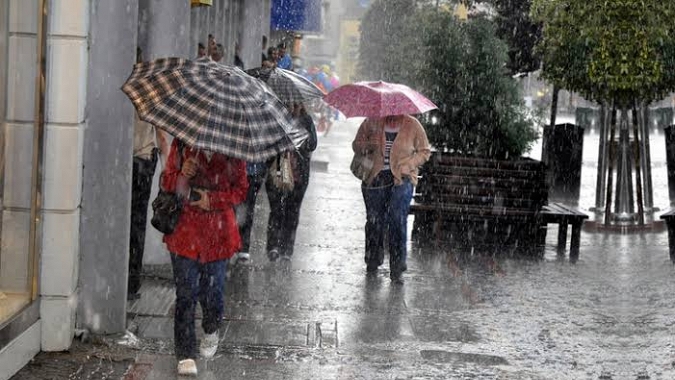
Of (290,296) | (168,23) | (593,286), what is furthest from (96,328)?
(593,286)

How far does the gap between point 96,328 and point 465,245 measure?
6595 millimetres

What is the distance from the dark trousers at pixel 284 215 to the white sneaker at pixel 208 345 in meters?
4.49

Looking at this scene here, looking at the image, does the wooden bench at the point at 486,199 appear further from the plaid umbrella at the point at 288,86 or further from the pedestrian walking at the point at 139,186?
the pedestrian walking at the point at 139,186

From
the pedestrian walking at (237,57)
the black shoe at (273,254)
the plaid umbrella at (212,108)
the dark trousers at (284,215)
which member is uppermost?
the pedestrian walking at (237,57)

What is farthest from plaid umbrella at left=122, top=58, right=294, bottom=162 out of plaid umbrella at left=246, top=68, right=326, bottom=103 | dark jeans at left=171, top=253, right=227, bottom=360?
plaid umbrella at left=246, top=68, right=326, bottom=103

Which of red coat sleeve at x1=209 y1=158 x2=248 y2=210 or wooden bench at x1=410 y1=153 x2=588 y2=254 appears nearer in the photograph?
red coat sleeve at x1=209 y1=158 x2=248 y2=210

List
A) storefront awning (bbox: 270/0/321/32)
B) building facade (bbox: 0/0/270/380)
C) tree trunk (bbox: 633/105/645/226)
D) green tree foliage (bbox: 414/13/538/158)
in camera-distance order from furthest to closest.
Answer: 1. storefront awning (bbox: 270/0/321/32)
2. tree trunk (bbox: 633/105/645/226)
3. green tree foliage (bbox: 414/13/538/158)
4. building facade (bbox: 0/0/270/380)

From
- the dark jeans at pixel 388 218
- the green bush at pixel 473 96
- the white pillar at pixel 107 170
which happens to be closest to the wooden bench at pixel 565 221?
the green bush at pixel 473 96

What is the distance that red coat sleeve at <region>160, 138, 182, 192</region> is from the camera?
7680 mm

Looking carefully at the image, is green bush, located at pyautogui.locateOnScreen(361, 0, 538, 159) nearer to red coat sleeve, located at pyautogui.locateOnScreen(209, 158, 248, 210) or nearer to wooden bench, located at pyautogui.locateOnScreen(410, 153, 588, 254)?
wooden bench, located at pyautogui.locateOnScreen(410, 153, 588, 254)

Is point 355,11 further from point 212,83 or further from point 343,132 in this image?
point 212,83

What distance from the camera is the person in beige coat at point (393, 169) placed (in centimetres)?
1182

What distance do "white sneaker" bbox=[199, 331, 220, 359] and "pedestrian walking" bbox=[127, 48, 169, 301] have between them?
2.02 meters

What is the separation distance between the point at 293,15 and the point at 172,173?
57.0ft
